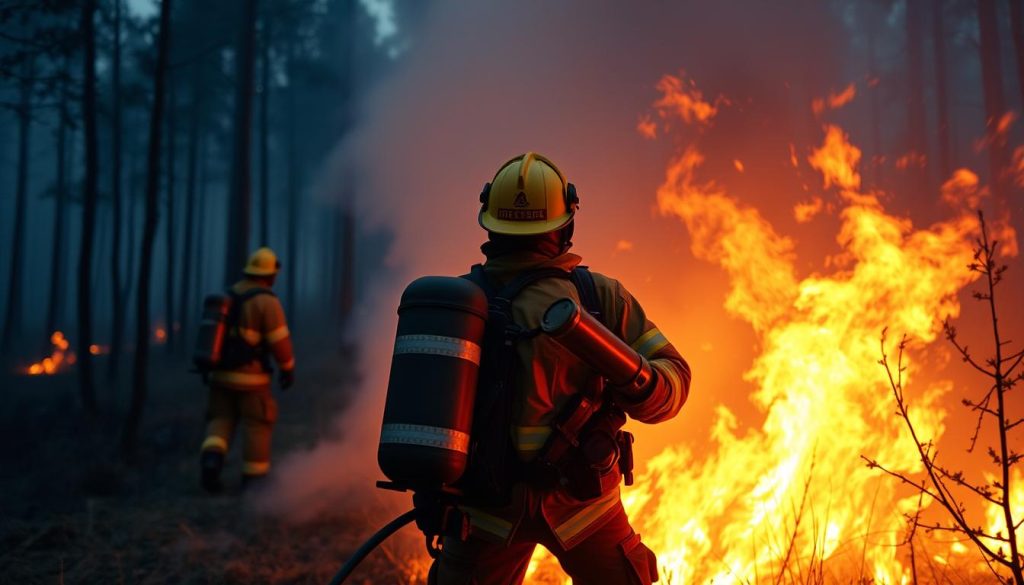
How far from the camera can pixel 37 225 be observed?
56.2m

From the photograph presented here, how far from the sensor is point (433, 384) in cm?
207

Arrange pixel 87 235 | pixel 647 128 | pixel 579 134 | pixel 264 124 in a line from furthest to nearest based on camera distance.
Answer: pixel 264 124 → pixel 87 235 → pixel 579 134 → pixel 647 128

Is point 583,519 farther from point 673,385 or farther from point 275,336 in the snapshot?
point 275,336

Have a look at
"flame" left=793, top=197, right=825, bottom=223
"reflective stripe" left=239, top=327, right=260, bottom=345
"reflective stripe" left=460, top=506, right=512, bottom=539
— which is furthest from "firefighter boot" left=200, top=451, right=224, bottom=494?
"flame" left=793, top=197, right=825, bottom=223

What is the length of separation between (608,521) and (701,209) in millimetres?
3602

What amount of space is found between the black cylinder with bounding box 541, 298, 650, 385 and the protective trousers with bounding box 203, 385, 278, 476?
16.5 feet

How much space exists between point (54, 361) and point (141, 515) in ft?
49.3

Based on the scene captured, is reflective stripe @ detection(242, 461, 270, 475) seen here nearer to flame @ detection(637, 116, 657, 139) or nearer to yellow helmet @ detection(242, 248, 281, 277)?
yellow helmet @ detection(242, 248, 281, 277)

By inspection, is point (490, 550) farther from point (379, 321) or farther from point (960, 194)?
point (379, 321)

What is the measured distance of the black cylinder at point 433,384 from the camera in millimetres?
2021

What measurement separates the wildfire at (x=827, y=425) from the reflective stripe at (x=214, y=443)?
11.6ft

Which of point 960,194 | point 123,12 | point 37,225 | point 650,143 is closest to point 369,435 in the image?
point 650,143

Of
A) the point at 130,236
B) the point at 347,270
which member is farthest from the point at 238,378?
the point at 130,236

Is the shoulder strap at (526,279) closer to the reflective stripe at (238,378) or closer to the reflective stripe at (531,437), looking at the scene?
the reflective stripe at (531,437)
